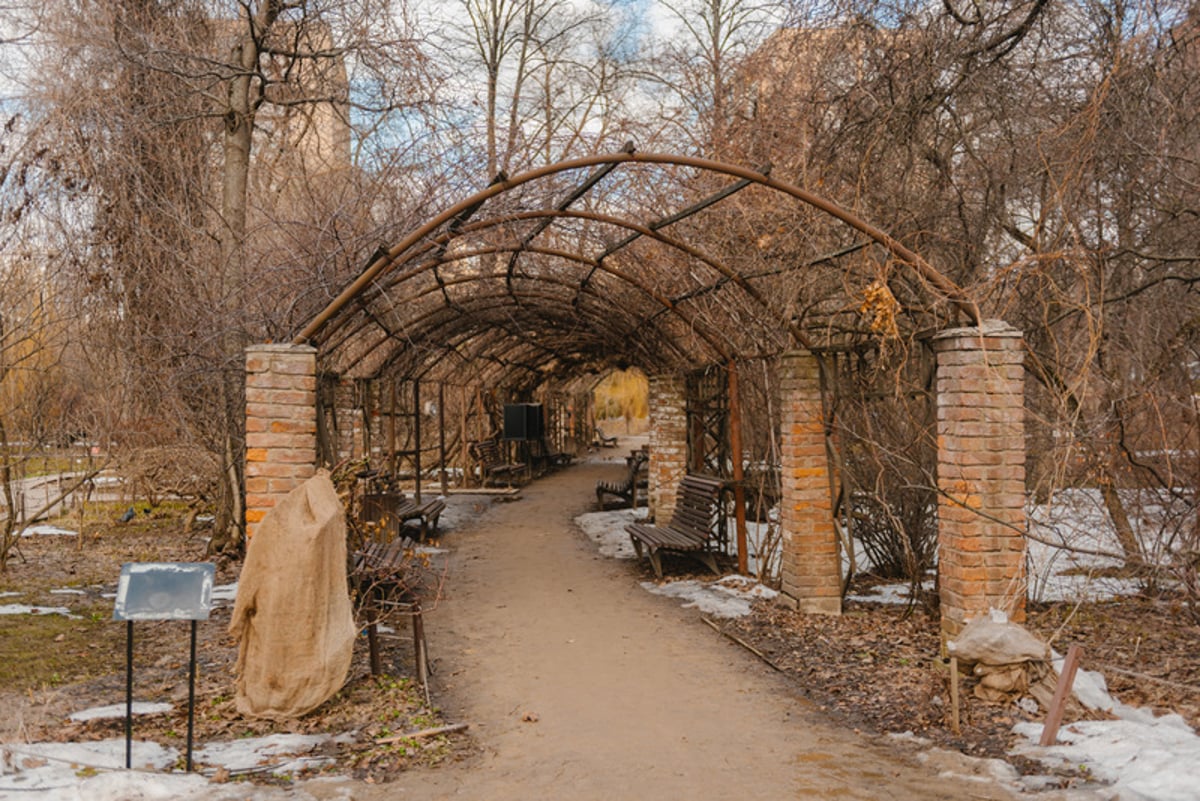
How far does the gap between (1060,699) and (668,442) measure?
913cm

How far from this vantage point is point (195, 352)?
7570 mm

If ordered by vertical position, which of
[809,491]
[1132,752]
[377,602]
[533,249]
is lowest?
[1132,752]

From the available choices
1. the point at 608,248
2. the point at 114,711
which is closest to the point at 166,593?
the point at 114,711

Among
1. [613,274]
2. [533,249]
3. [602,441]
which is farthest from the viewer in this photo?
[602,441]

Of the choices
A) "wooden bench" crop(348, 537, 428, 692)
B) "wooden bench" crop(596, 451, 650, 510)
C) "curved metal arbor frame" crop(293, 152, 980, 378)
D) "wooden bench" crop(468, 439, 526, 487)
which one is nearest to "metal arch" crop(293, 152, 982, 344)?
"curved metal arbor frame" crop(293, 152, 980, 378)

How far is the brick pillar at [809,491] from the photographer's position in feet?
25.0

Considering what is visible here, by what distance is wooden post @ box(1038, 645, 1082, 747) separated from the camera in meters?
4.47

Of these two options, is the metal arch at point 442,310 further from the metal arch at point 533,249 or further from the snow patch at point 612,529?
the snow patch at point 612,529

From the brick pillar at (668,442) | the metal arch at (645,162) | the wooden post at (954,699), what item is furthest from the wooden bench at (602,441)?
the wooden post at (954,699)

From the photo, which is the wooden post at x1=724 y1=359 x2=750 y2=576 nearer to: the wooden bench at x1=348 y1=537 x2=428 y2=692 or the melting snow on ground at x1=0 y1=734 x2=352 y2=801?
the wooden bench at x1=348 y1=537 x2=428 y2=692

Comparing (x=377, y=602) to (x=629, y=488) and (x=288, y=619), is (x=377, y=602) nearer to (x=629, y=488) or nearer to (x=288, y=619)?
(x=288, y=619)

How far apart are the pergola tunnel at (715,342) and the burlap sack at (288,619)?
28.7 inches

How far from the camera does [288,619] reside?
16.5ft

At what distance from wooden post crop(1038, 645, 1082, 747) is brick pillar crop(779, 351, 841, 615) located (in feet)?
10.4
